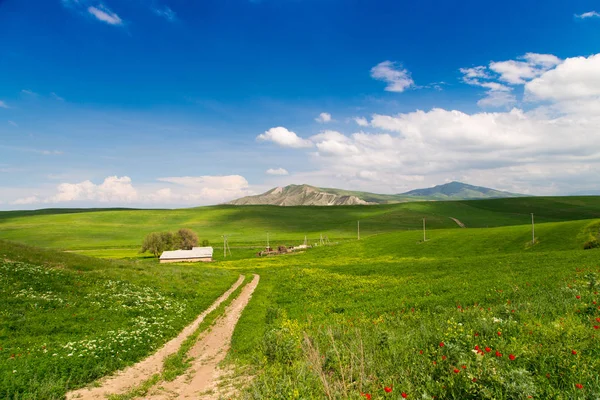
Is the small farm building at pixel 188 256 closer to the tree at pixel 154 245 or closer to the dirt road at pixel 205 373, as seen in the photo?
Result: the tree at pixel 154 245

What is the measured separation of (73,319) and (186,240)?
357ft

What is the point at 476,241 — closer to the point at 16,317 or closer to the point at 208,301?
the point at 208,301

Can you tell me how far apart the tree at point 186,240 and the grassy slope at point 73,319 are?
285ft

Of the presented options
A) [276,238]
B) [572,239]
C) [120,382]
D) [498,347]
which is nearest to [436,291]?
[498,347]

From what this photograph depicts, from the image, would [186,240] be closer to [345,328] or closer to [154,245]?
[154,245]

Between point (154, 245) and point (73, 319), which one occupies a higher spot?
point (73, 319)

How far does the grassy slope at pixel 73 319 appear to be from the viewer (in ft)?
47.2

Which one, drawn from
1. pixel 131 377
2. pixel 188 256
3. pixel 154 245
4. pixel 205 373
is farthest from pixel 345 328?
pixel 154 245

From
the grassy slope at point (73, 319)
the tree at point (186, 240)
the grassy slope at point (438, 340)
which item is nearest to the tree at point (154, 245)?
the tree at point (186, 240)

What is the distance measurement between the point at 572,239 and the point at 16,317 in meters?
77.9

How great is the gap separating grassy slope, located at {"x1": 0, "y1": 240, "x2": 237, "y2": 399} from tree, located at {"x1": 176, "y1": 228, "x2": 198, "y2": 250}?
8698cm

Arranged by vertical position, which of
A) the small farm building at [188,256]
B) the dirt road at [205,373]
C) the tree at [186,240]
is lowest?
the small farm building at [188,256]

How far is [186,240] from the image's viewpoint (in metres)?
127

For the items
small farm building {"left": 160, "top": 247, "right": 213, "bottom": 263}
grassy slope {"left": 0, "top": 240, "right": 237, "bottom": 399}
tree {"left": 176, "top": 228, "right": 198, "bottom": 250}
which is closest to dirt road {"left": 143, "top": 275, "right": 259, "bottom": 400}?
grassy slope {"left": 0, "top": 240, "right": 237, "bottom": 399}
